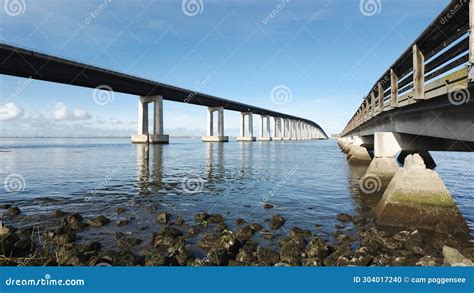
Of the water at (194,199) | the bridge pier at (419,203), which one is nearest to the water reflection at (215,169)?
the water at (194,199)

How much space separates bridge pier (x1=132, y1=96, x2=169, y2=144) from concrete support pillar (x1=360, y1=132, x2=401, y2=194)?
294 feet

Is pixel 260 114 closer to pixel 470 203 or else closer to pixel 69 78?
pixel 69 78

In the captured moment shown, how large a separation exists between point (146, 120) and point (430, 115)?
100m

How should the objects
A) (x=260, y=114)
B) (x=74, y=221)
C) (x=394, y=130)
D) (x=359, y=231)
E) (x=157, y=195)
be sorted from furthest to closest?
(x=260, y=114) → (x=157, y=195) → (x=394, y=130) → (x=74, y=221) → (x=359, y=231)

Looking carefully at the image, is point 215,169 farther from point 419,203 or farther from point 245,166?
point 419,203

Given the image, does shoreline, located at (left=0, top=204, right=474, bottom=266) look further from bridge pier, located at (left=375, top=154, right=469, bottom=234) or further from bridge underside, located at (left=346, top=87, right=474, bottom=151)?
bridge underside, located at (left=346, top=87, right=474, bottom=151)

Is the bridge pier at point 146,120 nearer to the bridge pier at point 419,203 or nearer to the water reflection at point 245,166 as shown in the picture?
the water reflection at point 245,166

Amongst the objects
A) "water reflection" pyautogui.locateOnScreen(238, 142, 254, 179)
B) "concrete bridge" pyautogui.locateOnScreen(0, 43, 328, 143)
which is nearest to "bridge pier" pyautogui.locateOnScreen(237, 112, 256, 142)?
"concrete bridge" pyautogui.locateOnScreen(0, 43, 328, 143)

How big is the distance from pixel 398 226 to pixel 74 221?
38.7 ft

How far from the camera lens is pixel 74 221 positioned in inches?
424

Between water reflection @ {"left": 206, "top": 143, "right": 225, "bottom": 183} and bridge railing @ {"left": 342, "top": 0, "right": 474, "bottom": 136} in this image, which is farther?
water reflection @ {"left": 206, "top": 143, "right": 225, "bottom": 183}

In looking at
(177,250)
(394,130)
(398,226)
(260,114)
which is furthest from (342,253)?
(260,114)

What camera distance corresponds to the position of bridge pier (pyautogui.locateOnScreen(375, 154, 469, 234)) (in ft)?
32.4

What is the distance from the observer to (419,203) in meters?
10.3
